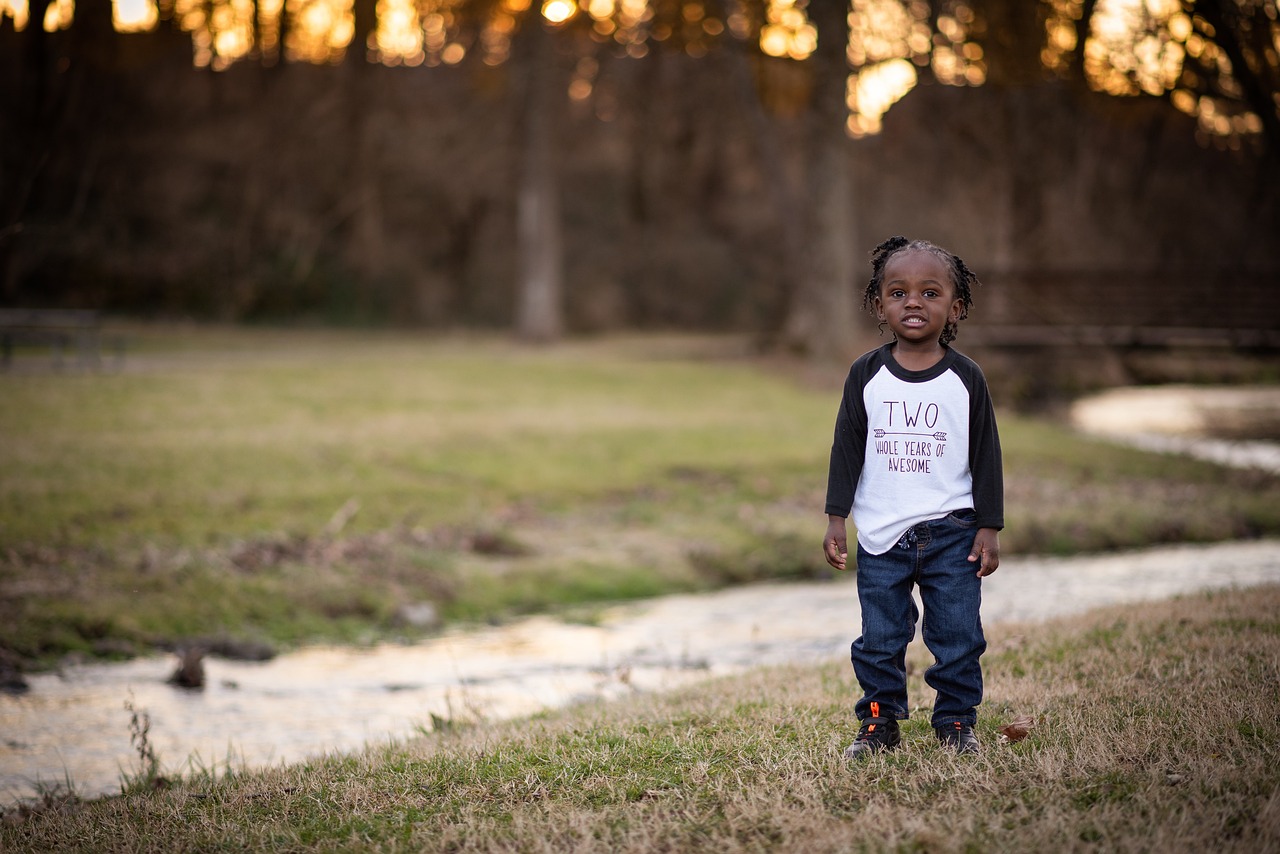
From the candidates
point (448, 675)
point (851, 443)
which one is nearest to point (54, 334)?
point (448, 675)

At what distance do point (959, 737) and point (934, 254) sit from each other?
179 cm

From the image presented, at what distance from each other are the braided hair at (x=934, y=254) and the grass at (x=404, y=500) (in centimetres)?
600

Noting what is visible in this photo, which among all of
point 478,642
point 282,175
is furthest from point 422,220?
point 478,642

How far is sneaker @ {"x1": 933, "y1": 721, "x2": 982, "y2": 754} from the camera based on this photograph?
4.34m

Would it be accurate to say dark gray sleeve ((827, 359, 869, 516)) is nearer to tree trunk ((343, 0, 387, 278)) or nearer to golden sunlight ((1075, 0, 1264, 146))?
golden sunlight ((1075, 0, 1264, 146))

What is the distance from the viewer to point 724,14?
2588 cm

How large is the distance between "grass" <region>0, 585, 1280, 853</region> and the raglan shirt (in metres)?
0.87

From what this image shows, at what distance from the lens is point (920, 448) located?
4359 millimetres

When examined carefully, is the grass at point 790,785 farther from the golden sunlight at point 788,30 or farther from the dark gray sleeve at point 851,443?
the golden sunlight at point 788,30

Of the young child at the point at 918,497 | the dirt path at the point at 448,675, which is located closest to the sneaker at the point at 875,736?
the young child at the point at 918,497

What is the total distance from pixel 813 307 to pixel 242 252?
16976 mm

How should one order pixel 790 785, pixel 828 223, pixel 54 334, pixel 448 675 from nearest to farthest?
pixel 790 785, pixel 448 675, pixel 54 334, pixel 828 223

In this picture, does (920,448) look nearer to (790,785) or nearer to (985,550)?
(985,550)

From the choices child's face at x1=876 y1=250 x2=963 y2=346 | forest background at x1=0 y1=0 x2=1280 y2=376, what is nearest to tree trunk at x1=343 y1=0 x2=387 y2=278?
forest background at x1=0 y1=0 x2=1280 y2=376
